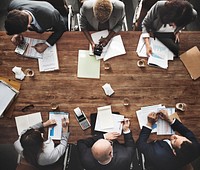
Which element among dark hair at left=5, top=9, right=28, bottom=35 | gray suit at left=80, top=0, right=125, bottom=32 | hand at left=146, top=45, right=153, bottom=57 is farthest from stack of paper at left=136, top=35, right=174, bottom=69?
dark hair at left=5, top=9, right=28, bottom=35

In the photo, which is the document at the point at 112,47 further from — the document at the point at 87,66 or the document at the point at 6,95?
the document at the point at 6,95

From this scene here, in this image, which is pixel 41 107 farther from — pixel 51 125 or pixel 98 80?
pixel 98 80

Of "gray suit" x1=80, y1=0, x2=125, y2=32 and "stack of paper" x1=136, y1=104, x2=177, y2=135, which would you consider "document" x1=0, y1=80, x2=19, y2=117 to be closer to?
"gray suit" x1=80, y1=0, x2=125, y2=32

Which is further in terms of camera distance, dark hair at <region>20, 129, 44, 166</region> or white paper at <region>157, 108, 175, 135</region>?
white paper at <region>157, 108, 175, 135</region>

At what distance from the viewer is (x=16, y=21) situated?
2.47 metres

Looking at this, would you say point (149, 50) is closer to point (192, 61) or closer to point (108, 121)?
point (192, 61)

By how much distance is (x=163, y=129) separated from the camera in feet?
8.11

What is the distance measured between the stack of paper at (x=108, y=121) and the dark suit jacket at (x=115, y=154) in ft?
0.28

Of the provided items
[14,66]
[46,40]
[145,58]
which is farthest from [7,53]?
[145,58]

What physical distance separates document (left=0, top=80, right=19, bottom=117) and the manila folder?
1.56m

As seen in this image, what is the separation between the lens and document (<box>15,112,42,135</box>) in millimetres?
2494

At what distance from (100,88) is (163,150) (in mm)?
771

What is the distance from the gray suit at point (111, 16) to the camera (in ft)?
8.71

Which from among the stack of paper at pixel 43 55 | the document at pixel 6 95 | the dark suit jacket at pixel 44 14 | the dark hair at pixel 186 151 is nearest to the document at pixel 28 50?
the stack of paper at pixel 43 55
